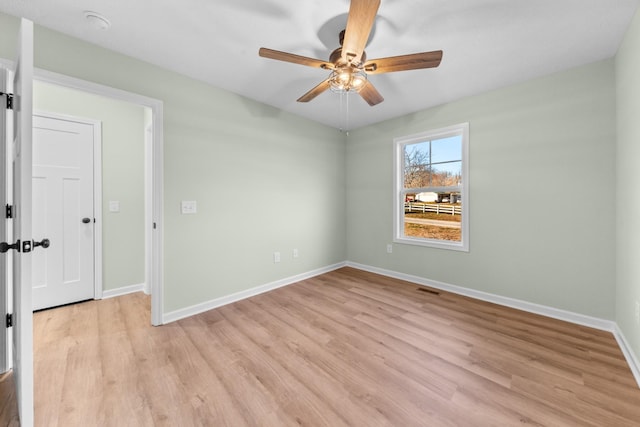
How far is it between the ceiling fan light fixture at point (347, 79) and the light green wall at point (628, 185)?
1.81 metres

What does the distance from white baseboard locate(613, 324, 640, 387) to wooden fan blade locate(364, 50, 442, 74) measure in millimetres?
2405

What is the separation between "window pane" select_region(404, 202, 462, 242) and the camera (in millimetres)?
3246

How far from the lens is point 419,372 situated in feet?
5.50

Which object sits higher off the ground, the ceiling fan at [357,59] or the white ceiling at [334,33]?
the white ceiling at [334,33]

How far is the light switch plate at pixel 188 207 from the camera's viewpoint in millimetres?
2499

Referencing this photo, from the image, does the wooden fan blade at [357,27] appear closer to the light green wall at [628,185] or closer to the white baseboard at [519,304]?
the light green wall at [628,185]

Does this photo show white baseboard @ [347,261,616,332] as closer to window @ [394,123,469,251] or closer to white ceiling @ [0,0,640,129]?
window @ [394,123,469,251]

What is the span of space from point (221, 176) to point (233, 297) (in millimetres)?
1418

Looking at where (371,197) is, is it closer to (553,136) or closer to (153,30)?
(553,136)

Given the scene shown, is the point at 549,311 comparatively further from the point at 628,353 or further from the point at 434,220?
the point at 434,220

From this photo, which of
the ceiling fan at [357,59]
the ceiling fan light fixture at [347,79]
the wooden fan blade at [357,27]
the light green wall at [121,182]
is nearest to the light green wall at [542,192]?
the ceiling fan at [357,59]

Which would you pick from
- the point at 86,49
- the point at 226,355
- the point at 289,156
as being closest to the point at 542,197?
the point at 289,156

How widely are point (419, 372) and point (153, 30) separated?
10.3 ft

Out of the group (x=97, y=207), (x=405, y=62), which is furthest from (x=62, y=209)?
(x=405, y=62)
